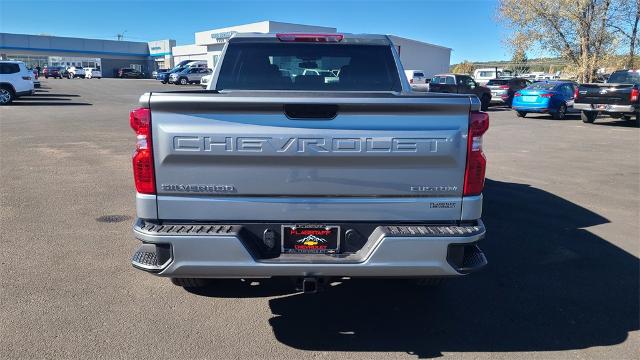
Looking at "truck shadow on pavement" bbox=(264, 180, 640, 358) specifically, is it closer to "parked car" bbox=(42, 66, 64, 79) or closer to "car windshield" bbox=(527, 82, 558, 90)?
"car windshield" bbox=(527, 82, 558, 90)

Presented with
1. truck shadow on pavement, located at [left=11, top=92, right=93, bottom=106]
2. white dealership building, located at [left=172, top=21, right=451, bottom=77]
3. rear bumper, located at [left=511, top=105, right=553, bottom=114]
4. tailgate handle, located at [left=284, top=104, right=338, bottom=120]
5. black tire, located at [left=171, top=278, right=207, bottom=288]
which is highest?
white dealership building, located at [left=172, top=21, right=451, bottom=77]

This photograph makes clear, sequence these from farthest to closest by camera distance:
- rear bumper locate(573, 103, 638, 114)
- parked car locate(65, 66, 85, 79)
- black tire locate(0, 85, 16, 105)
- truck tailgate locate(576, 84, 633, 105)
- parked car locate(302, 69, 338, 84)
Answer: parked car locate(65, 66, 85, 79)
black tire locate(0, 85, 16, 105)
truck tailgate locate(576, 84, 633, 105)
rear bumper locate(573, 103, 638, 114)
parked car locate(302, 69, 338, 84)

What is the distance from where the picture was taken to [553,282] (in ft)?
14.6

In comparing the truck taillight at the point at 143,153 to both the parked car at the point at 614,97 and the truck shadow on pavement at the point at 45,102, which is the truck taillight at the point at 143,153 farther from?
the truck shadow on pavement at the point at 45,102

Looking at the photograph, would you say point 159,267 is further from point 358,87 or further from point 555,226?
point 555,226

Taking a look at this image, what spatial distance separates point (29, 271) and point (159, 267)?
86.9 inches

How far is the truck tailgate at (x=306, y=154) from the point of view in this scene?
285 centimetres

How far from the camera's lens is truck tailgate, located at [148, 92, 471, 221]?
2852mm

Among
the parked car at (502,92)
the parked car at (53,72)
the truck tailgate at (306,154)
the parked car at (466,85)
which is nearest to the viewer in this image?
the truck tailgate at (306,154)

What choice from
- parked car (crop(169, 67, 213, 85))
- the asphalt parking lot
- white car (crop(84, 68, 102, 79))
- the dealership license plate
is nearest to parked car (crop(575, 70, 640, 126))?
the asphalt parking lot

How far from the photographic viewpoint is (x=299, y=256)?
3.02 metres

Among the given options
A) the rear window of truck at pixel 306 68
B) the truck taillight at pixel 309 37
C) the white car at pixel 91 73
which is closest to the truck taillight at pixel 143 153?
the rear window of truck at pixel 306 68

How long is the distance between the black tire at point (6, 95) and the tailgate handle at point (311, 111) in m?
24.5

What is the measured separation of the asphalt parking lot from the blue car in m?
15.4
